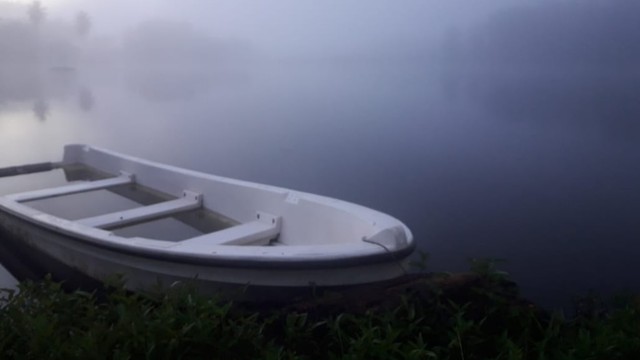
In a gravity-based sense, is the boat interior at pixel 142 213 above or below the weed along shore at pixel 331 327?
below

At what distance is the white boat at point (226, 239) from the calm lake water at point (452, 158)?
2492 mm

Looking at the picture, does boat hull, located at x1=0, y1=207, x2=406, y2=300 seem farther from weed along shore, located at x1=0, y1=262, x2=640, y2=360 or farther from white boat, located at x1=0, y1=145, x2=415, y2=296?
weed along shore, located at x1=0, y1=262, x2=640, y2=360

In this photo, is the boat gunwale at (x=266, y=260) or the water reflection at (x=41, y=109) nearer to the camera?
the boat gunwale at (x=266, y=260)

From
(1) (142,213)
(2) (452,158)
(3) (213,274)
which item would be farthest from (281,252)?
(2) (452,158)

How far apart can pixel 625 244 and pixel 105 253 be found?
608 cm

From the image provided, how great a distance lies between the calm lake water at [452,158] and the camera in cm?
650

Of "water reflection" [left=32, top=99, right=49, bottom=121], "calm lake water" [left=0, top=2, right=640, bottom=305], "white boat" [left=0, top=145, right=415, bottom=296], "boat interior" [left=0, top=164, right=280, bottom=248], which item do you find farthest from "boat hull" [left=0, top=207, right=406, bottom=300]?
"water reflection" [left=32, top=99, right=49, bottom=121]

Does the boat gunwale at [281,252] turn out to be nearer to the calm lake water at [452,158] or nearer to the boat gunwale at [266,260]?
the boat gunwale at [266,260]

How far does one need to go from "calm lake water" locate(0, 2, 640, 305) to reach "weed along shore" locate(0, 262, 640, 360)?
10.5 ft

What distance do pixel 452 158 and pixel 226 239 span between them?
9314 mm

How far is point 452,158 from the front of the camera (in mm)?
12172

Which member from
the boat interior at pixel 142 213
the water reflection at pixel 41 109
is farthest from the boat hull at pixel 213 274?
the water reflection at pixel 41 109

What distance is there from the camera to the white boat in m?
2.92

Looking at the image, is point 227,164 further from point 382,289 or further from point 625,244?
point 382,289
